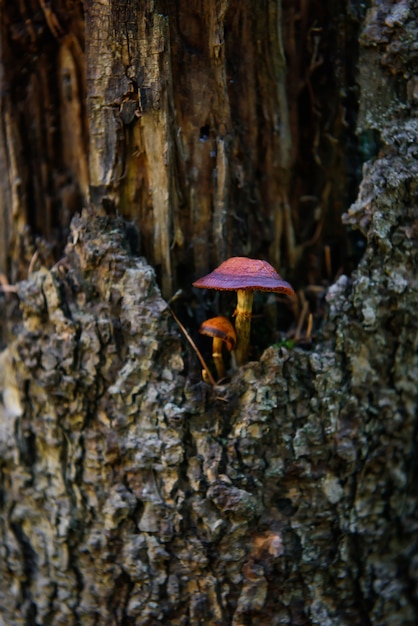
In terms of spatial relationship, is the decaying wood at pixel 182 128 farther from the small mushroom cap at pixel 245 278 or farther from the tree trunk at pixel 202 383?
the small mushroom cap at pixel 245 278

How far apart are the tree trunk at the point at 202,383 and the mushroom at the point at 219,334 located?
0.39 feet

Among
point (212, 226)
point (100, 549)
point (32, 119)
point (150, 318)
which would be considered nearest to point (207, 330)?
point (150, 318)

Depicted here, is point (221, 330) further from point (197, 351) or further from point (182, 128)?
point (182, 128)

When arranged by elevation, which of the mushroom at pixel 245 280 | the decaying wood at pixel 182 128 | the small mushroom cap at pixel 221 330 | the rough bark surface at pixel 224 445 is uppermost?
the decaying wood at pixel 182 128

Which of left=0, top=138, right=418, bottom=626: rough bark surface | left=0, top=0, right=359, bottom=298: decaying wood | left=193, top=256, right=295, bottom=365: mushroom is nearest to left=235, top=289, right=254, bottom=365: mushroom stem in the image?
left=193, top=256, right=295, bottom=365: mushroom

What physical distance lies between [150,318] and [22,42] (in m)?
1.53

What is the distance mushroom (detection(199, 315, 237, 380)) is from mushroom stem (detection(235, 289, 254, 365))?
0.03 m

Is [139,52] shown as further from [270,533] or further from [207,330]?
[270,533]

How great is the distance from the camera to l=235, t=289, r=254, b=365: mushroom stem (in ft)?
7.06

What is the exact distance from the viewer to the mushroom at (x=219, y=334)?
85.7 inches

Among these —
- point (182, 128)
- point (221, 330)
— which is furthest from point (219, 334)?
point (182, 128)

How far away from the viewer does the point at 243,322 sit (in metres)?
2.21

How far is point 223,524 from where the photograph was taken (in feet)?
7.29

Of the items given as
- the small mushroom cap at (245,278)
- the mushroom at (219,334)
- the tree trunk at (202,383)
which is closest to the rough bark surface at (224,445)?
the tree trunk at (202,383)
